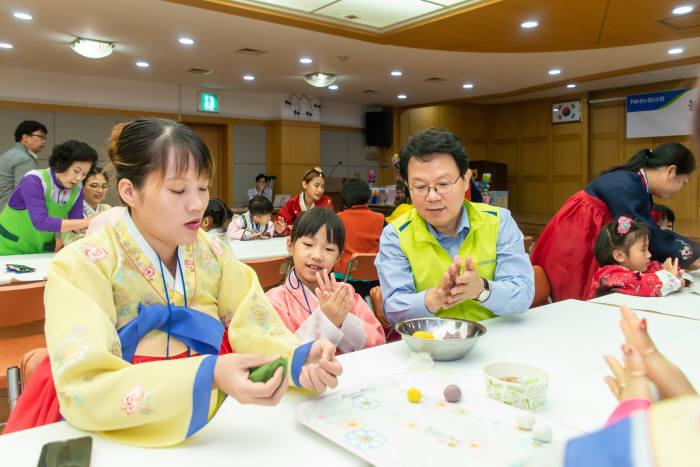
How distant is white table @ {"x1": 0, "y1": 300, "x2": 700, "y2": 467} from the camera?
Result: 2.82ft

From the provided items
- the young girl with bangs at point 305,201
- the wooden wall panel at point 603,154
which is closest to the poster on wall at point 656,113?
the wooden wall panel at point 603,154

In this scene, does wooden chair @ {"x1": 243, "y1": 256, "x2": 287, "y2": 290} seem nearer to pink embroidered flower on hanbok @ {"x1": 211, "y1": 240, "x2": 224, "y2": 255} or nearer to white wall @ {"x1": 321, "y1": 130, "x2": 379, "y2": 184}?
pink embroidered flower on hanbok @ {"x1": 211, "y1": 240, "x2": 224, "y2": 255}

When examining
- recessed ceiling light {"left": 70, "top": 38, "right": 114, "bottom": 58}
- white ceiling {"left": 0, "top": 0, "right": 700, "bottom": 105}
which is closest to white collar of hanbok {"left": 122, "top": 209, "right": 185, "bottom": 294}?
white ceiling {"left": 0, "top": 0, "right": 700, "bottom": 105}

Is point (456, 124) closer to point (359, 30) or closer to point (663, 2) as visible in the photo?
point (359, 30)

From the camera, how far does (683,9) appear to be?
4977mm

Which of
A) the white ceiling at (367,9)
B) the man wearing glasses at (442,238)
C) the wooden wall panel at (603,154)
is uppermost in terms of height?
the white ceiling at (367,9)

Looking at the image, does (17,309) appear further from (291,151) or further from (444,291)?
(291,151)

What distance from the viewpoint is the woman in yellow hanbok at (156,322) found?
881 mm

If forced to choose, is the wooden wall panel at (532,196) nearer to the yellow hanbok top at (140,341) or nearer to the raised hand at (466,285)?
the raised hand at (466,285)

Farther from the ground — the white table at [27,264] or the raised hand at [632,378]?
the raised hand at [632,378]

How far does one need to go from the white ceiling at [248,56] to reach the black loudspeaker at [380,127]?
1.44 metres

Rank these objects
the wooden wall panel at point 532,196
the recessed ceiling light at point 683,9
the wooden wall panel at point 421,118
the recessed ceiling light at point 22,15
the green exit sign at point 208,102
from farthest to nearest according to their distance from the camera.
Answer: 1. the wooden wall panel at point 421,118
2. the wooden wall panel at point 532,196
3. the green exit sign at point 208,102
4. the recessed ceiling light at point 22,15
5. the recessed ceiling light at point 683,9

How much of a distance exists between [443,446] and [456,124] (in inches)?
412

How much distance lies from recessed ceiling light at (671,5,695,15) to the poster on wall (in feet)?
11.9
